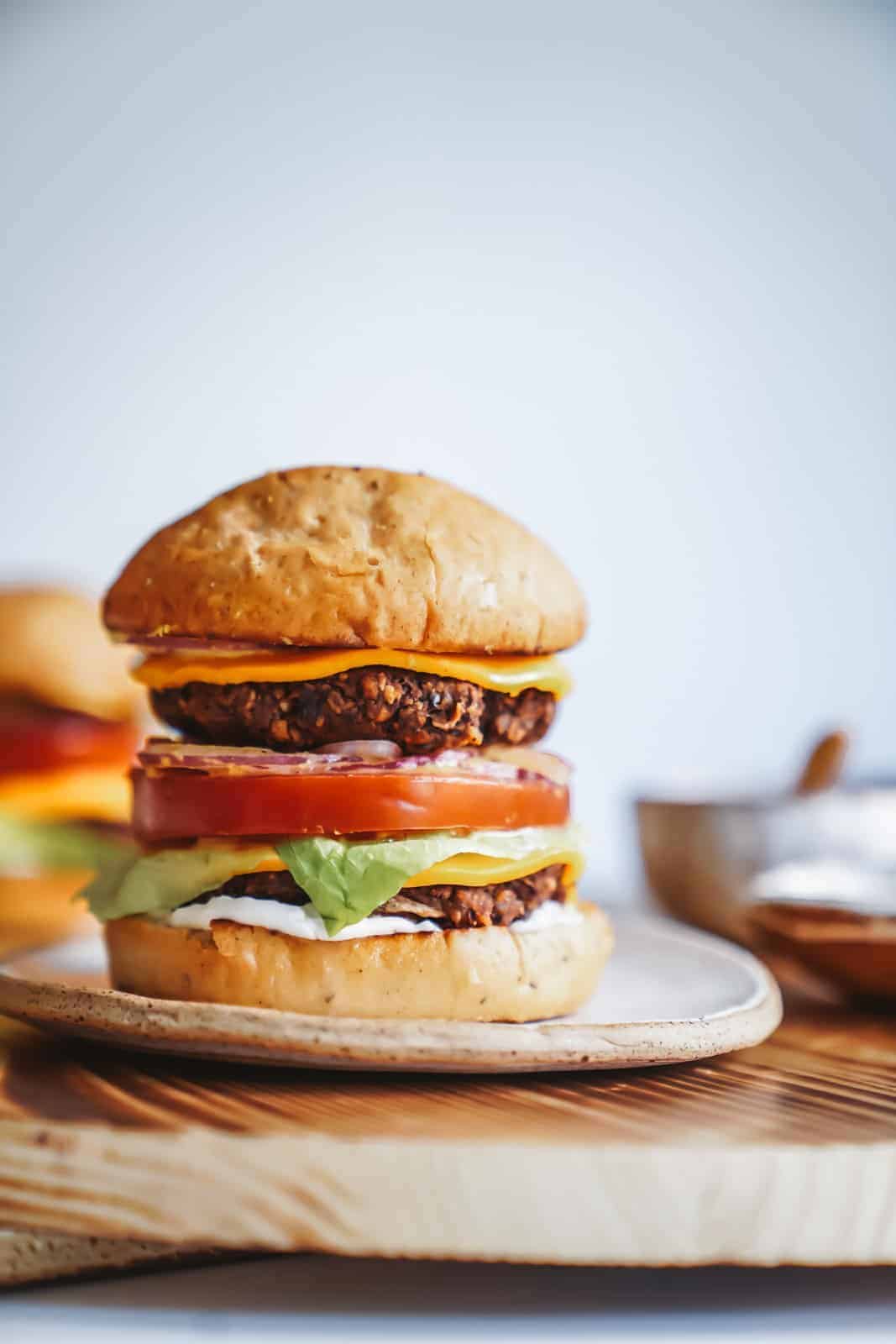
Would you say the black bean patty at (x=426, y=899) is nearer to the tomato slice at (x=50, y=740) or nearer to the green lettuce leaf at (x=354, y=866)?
the green lettuce leaf at (x=354, y=866)

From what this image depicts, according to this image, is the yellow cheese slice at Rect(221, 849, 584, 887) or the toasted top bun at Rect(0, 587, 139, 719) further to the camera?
the toasted top bun at Rect(0, 587, 139, 719)

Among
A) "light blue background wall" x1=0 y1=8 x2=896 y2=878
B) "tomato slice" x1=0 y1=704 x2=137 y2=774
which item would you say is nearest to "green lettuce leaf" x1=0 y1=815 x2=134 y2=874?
"tomato slice" x1=0 y1=704 x2=137 y2=774

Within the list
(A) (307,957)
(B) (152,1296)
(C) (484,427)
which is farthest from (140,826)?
(C) (484,427)

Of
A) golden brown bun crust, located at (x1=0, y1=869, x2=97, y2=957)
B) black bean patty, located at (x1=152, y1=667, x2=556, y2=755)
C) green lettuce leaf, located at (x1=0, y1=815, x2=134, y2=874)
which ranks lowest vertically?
golden brown bun crust, located at (x1=0, y1=869, x2=97, y2=957)

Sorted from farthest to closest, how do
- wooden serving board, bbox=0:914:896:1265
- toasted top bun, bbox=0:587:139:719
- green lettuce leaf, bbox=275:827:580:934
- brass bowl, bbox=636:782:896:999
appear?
toasted top bun, bbox=0:587:139:719, brass bowl, bbox=636:782:896:999, green lettuce leaf, bbox=275:827:580:934, wooden serving board, bbox=0:914:896:1265

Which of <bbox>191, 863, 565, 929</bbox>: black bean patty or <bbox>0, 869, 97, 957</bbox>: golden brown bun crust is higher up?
<bbox>191, 863, 565, 929</bbox>: black bean patty

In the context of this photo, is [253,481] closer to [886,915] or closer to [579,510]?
[886,915]

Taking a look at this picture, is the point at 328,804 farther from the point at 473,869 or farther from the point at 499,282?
the point at 499,282

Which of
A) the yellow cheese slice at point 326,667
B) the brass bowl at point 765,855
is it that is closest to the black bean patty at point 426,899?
the yellow cheese slice at point 326,667

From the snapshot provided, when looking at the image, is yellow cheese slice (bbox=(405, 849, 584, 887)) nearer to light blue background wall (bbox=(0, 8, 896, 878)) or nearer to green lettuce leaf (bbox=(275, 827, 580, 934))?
green lettuce leaf (bbox=(275, 827, 580, 934))
